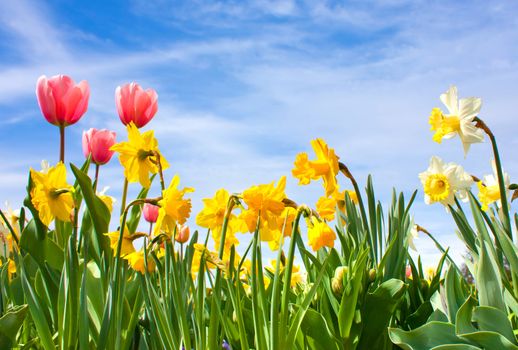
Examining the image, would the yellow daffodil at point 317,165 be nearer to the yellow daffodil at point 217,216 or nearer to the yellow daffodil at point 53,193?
the yellow daffodil at point 217,216

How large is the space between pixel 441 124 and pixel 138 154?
38.5 inches

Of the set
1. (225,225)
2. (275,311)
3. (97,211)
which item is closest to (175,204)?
(225,225)

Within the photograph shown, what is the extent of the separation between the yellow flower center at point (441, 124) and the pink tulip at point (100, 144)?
131 cm

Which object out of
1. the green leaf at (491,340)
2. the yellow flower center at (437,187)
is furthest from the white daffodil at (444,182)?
the green leaf at (491,340)

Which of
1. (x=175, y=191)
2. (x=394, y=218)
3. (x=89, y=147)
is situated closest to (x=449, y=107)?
(x=394, y=218)

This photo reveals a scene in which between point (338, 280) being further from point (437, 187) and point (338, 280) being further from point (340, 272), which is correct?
point (437, 187)

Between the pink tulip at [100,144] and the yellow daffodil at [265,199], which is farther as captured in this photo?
the pink tulip at [100,144]

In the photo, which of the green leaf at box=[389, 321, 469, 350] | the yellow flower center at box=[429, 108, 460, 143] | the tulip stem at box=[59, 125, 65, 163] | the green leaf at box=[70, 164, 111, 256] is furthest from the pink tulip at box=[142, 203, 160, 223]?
the green leaf at box=[389, 321, 469, 350]

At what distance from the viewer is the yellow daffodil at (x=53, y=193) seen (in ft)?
5.54

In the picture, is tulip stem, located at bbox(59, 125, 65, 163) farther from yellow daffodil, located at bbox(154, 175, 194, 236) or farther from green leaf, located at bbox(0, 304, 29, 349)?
yellow daffodil, located at bbox(154, 175, 194, 236)

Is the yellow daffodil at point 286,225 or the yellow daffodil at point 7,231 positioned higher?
the yellow daffodil at point 7,231

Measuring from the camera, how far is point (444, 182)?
2.06 metres

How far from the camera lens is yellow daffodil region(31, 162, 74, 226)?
1.69 metres

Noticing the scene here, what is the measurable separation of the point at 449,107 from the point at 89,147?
153cm
